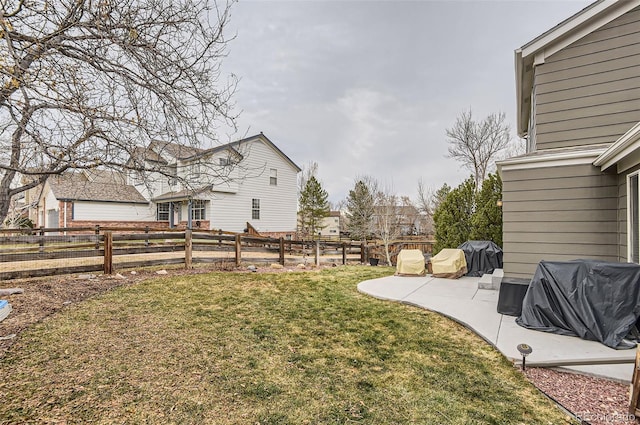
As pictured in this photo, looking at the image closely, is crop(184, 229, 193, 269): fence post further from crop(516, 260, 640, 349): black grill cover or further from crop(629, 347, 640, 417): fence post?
crop(629, 347, 640, 417): fence post

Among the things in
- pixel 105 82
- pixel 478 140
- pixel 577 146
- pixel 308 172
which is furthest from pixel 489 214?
pixel 308 172

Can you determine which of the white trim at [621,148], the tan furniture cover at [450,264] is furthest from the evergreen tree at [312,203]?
the white trim at [621,148]

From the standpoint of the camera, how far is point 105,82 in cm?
346

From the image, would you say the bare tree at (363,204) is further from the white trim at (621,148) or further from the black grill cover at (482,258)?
the white trim at (621,148)

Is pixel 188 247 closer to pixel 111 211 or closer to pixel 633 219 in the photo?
pixel 633 219

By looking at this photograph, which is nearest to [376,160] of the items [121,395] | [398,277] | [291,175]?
[291,175]

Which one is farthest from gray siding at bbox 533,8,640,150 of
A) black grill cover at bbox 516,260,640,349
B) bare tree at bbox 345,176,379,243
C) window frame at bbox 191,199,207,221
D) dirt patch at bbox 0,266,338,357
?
window frame at bbox 191,199,207,221

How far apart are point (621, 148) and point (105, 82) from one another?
654 centimetres

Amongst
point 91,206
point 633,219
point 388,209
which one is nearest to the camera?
point 633,219

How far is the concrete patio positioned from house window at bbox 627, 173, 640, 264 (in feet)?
5.27

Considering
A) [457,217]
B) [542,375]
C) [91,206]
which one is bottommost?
[542,375]

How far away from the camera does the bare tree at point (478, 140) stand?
1880 cm

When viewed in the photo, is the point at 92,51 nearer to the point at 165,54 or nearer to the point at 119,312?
the point at 165,54

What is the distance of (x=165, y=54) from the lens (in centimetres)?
342
